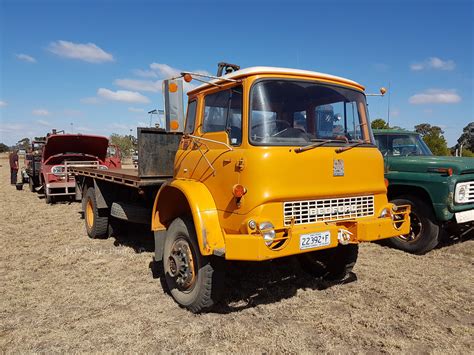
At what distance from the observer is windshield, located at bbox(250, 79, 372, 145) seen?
3477 millimetres

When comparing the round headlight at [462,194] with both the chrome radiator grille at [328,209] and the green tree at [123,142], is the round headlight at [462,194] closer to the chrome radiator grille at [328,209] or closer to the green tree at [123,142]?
the chrome radiator grille at [328,209]

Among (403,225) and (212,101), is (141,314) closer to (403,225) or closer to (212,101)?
(212,101)

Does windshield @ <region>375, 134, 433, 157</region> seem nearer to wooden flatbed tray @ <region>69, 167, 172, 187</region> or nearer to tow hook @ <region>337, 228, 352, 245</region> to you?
tow hook @ <region>337, 228, 352, 245</region>

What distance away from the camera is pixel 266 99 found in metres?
3.54

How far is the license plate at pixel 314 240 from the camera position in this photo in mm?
3287

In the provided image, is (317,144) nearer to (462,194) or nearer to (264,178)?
(264,178)

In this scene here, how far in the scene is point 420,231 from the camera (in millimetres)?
5930

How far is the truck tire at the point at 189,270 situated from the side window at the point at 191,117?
1.08 m

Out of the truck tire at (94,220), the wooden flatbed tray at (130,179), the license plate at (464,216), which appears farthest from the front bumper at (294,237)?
the truck tire at (94,220)

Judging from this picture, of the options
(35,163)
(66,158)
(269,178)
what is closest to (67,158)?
(66,158)

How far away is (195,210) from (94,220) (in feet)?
13.0

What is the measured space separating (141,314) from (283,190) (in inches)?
76.9

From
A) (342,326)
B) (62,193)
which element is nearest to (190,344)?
(342,326)

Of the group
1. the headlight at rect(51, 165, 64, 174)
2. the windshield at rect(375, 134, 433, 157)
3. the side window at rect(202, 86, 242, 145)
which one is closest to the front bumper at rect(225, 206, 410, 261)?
the side window at rect(202, 86, 242, 145)
